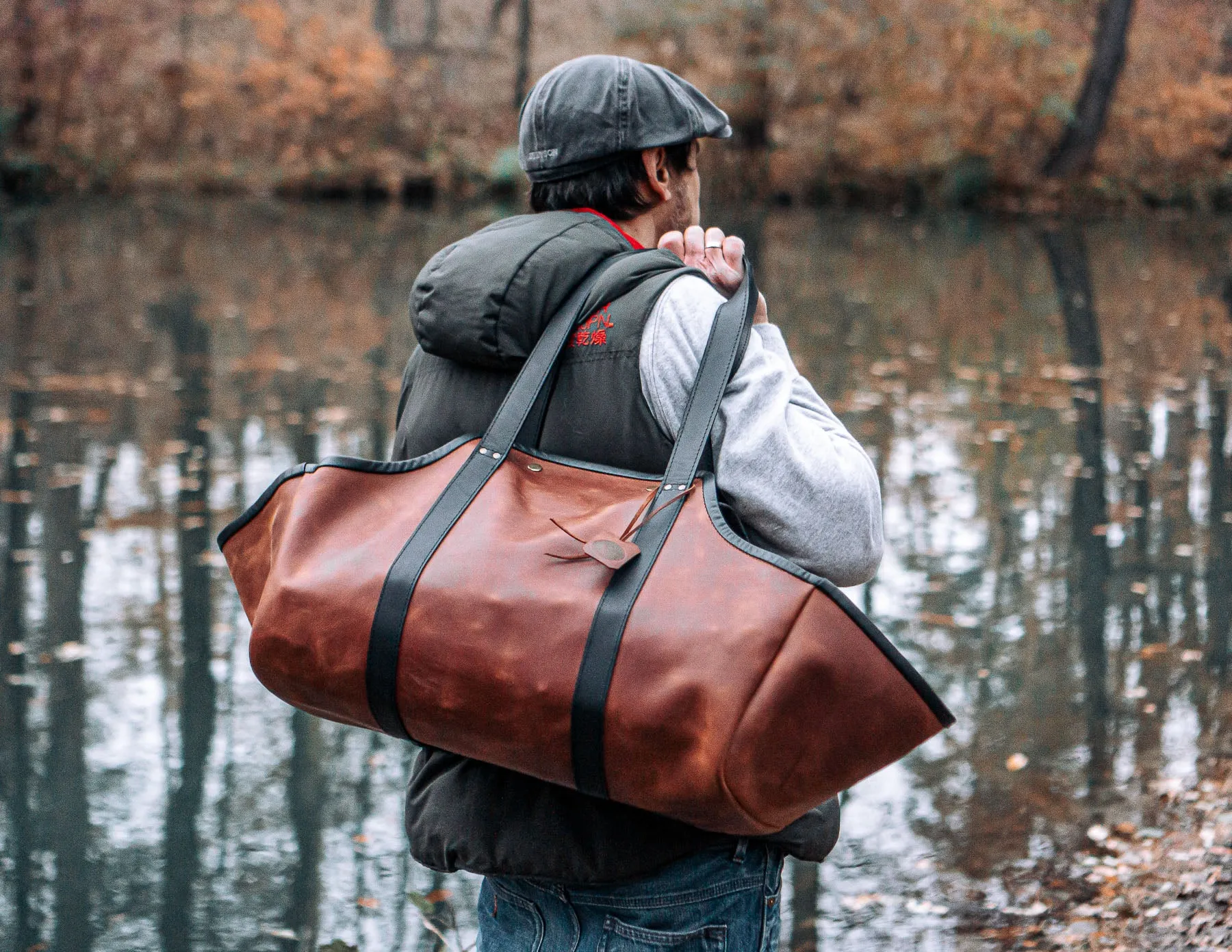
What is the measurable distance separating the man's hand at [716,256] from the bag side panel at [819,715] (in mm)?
477

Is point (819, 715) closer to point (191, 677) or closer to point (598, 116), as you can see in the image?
point (598, 116)

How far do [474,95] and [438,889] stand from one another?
30816 millimetres

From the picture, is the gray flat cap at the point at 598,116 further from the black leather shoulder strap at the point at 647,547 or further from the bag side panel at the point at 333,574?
the bag side panel at the point at 333,574

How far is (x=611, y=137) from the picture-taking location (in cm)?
168

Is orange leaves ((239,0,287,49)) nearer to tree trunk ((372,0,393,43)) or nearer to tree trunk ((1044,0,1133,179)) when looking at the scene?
tree trunk ((372,0,393,43))

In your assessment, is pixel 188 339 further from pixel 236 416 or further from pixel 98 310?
pixel 236 416

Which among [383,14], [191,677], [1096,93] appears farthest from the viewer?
[383,14]

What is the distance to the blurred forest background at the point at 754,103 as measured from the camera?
27203mm

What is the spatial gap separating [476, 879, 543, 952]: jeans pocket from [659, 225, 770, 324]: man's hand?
815 millimetres

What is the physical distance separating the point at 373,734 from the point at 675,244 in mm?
3374

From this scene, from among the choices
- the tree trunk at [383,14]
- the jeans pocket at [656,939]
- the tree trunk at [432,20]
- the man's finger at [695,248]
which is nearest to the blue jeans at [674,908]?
the jeans pocket at [656,939]

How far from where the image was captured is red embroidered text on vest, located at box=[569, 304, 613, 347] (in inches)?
62.6

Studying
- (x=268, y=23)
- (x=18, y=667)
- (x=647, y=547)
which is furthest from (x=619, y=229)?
(x=268, y=23)

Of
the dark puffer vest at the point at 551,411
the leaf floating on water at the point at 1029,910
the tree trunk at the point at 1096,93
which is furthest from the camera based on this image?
the tree trunk at the point at 1096,93
